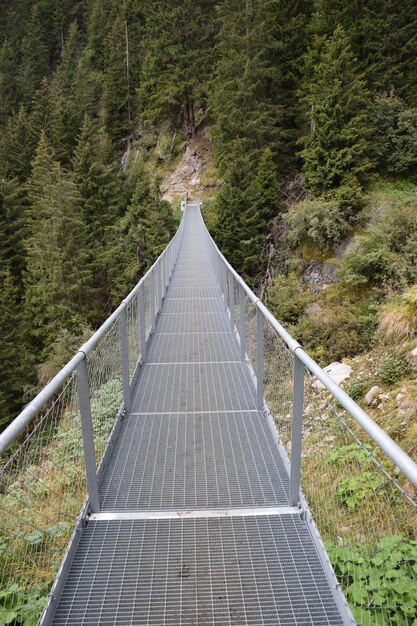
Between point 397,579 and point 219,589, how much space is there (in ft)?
3.56

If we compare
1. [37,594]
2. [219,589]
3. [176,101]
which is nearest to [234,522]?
[219,589]

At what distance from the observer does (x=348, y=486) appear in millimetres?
3471

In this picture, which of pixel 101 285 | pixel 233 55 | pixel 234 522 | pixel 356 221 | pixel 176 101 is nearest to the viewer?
pixel 234 522

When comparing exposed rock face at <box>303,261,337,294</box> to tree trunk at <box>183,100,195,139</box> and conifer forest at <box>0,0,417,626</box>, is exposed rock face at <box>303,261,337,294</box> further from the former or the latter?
tree trunk at <box>183,100,195,139</box>

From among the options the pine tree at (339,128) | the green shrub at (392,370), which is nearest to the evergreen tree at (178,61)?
the pine tree at (339,128)

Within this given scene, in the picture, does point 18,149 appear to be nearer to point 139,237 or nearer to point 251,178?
point 139,237

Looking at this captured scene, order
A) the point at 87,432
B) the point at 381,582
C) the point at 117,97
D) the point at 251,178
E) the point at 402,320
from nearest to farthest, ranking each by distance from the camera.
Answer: the point at 381,582 < the point at 87,432 < the point at 402,320 < the point at 251,178 < the point at 117,97

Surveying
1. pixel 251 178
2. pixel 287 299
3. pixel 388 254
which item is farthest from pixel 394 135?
pixel 287 299

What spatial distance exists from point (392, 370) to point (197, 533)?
424cm

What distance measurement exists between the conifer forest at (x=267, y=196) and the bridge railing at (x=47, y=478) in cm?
11

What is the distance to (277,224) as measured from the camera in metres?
19.5

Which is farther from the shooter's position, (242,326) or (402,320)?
(402,320)

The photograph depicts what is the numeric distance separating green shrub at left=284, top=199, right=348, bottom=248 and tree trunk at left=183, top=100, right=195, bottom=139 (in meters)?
25.9

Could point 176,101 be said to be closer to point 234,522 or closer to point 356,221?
point 356,221
